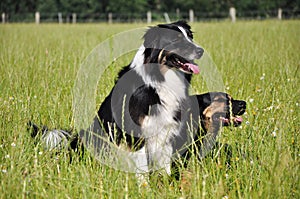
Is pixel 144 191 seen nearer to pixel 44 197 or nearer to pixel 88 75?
pixel 44 197

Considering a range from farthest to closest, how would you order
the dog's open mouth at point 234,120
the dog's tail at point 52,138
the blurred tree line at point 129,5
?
1. the blurred tree line at point 129,5
2. the dog's open mouth at point 234,120
3. the dog's tail at point 52,138

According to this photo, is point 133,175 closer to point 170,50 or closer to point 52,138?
point 52,138

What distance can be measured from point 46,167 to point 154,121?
88cm

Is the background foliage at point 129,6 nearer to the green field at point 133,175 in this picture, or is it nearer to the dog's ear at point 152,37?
the green field at point 133,175

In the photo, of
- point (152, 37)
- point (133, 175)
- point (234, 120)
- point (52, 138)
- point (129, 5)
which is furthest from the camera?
point (129, 5)

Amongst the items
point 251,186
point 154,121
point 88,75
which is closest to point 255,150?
point 251,186

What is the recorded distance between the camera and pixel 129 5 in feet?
141

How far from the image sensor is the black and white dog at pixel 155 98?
3.03 metres

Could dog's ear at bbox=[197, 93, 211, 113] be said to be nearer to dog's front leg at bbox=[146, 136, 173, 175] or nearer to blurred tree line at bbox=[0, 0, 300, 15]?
dog's front leg at bbox=[146, 136, 173, 175]

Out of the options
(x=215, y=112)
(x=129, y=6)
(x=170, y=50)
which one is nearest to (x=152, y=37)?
(x=170, y=50)

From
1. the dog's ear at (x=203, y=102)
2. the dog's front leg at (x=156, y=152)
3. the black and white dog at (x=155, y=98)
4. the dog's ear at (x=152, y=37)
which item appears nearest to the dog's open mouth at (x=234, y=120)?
the dog's ear at (x=203, y=102)

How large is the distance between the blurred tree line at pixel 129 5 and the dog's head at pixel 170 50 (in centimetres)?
4052

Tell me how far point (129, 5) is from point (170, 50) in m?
41.0

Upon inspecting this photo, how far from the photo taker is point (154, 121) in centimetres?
304
